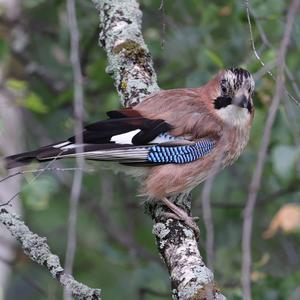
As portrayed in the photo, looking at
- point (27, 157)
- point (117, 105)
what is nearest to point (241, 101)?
point (27, 157)

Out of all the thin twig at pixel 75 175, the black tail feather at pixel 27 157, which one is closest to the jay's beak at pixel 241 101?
the black tail feather at pixel 27 157

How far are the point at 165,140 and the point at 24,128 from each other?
3.94 metres

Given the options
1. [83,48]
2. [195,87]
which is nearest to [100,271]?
[83,48]

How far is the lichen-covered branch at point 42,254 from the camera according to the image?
3.66 metres

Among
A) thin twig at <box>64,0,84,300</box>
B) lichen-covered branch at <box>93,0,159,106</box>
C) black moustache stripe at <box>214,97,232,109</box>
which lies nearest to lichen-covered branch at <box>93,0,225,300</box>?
lichen-covered branch at <box>93,0,159,106</box>

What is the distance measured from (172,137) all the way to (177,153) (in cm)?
10

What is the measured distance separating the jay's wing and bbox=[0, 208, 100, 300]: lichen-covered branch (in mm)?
655

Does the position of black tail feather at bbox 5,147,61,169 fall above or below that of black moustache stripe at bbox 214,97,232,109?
below

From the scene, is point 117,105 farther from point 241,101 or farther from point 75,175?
point 75,175

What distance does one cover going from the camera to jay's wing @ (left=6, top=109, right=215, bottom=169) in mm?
4785

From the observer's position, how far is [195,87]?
6.08 metres

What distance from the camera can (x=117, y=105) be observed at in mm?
6652

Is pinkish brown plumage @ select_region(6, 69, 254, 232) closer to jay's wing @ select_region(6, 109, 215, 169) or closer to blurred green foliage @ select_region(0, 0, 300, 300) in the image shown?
jay's wing @ select_region(6, 109, 215, 169)

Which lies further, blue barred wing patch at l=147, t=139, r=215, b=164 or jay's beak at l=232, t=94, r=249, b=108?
jay's beak at l=232, t=94, r=249, b=108
